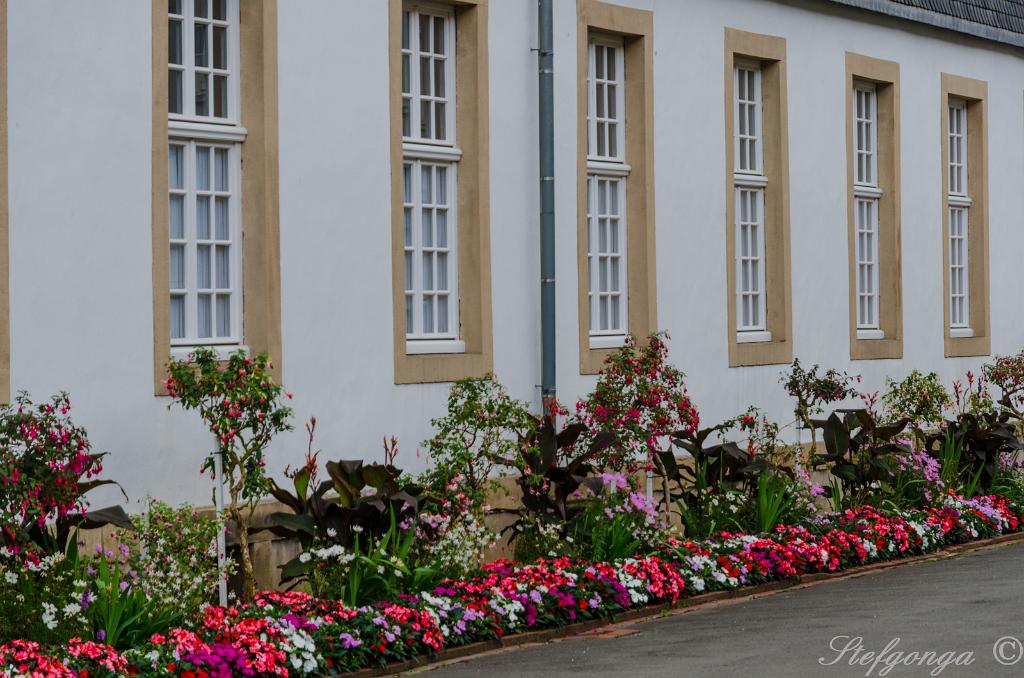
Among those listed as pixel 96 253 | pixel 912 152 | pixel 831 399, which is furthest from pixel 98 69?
pixel 912 152

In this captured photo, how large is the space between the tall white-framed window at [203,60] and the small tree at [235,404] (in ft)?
6.90

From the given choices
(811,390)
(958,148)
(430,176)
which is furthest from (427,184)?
(958,148)

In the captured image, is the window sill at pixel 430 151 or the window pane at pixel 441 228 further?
the window pane at pixel 441 228

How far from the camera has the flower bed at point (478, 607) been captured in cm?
897

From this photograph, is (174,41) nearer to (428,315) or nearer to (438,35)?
(438,35)

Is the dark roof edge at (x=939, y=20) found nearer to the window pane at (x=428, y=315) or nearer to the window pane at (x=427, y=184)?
the window pane at (x=427, y=184)

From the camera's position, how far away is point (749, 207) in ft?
55.3

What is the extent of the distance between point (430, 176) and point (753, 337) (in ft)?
14.8

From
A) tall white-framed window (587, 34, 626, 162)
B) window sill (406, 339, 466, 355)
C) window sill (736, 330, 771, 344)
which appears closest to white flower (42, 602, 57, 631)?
Result: window sill (406, 339, 466, 355)

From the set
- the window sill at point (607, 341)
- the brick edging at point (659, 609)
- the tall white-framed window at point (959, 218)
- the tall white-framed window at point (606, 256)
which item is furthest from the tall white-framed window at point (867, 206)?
the window sill at point (607, 341)

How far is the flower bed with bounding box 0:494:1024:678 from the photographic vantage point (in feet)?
29.4

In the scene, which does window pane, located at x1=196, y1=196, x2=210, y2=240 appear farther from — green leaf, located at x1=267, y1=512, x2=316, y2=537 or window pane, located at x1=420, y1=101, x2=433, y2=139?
window pane, located at x1=420, y1=101, x2=433, y2=139

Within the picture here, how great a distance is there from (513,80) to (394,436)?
300cm

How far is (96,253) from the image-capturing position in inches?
434
